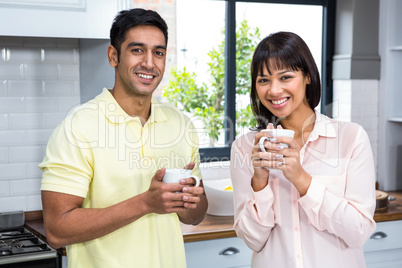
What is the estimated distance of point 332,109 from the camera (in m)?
3.95

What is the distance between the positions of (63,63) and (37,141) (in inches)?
19.1

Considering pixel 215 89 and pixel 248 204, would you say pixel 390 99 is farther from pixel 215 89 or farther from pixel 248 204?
pixel 248 204

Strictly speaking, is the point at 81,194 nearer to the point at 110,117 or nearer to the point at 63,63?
the point at 110,117

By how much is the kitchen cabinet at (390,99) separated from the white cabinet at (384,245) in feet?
2.62

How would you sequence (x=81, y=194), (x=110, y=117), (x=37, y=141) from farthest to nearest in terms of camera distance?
(x=37, y=141)
(x=110, y=117)
(x=81, y=194)

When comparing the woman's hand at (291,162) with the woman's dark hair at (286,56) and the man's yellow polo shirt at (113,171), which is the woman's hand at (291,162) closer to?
the woman's dark hair at (286,56)

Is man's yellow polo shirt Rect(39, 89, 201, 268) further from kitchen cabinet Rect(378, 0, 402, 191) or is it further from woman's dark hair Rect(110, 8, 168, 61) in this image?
kitchen cabinet Rect(378, 0, 402, 191)

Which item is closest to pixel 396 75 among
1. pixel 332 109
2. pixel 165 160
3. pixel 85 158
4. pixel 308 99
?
pixel 332 109

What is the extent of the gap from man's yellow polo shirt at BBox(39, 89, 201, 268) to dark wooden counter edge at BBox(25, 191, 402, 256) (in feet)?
2.52

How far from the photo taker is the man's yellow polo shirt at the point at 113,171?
1.61m

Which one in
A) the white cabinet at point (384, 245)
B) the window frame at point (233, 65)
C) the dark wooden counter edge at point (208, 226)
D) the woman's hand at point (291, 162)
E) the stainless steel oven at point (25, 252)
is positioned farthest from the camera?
the window frame at point (233, 65)

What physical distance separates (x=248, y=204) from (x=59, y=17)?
4.56ft

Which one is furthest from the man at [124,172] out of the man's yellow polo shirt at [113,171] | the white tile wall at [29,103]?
the white tile wall at [29,103]

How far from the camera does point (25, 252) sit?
7.55 ft
